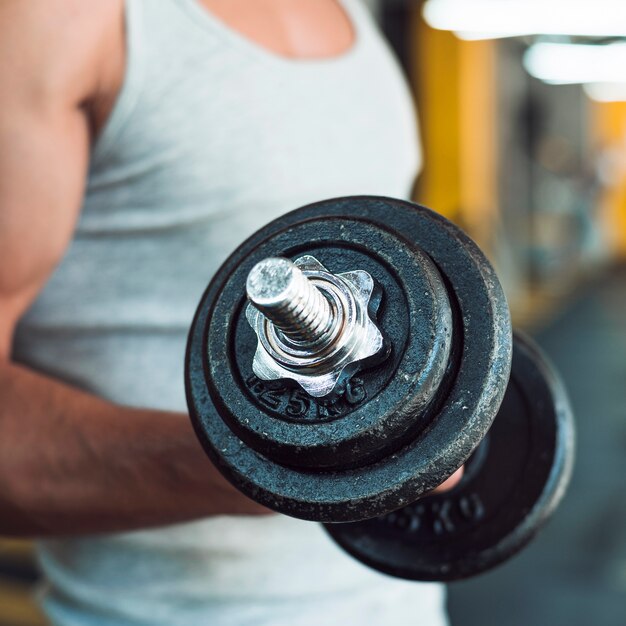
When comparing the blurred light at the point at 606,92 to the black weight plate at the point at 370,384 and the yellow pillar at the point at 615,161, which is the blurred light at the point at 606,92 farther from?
the black weight plate at the point at 370,384

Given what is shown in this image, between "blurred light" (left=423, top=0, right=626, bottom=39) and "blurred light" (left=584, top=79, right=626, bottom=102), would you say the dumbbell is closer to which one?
"blurred light" (left=423, top=0, right=626, bottom=39)

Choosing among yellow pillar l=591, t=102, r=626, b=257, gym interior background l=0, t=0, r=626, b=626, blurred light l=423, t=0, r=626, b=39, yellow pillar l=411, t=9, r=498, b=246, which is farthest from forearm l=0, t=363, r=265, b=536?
yellow pillar l=591, t=102, r=626, b=257

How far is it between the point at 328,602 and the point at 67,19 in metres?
0.48

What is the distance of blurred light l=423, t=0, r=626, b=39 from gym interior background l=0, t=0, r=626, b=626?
0.02 meters

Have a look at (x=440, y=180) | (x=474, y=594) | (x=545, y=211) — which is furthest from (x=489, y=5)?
(x=545, y=211)

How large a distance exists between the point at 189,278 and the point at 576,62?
6.88 metres

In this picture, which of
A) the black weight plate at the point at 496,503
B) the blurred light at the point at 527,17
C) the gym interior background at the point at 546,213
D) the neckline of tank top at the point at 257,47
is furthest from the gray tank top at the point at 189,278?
the blurred light at the point at 527,17

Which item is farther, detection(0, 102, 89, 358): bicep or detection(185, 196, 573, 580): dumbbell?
detection(0, 102, 89, 358): bicep

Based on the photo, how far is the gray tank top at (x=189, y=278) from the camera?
567 mm

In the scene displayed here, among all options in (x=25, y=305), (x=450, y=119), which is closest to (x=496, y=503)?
(x=25, y=305)

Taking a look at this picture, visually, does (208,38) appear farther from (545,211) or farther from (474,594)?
(545,211)

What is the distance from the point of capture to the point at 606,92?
29.6 ft

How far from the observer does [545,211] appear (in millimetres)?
7938

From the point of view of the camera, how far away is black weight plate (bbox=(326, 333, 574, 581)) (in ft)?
1.65
